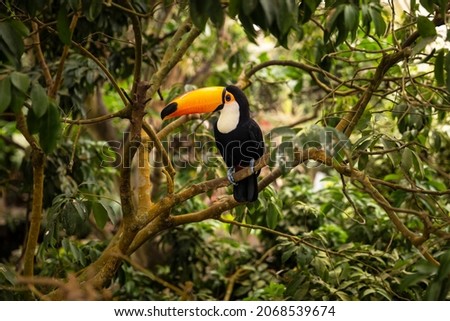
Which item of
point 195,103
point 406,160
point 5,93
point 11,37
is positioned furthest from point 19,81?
point 406,160

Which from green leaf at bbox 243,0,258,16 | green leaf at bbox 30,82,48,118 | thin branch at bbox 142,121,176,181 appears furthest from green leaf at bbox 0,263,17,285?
green leaf at bbox 243,0,258,16

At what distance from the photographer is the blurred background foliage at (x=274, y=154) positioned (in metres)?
1.85

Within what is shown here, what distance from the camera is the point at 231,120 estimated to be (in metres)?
2.92

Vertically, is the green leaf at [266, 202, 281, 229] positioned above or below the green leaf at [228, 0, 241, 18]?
below

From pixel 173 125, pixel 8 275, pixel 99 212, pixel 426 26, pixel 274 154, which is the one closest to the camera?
pixel 274 154

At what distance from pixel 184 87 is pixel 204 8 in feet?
6.53

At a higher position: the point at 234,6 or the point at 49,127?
the point at 234,6

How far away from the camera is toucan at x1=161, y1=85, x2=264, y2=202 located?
2.80 m

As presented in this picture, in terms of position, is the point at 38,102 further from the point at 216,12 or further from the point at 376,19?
the point at 376,19

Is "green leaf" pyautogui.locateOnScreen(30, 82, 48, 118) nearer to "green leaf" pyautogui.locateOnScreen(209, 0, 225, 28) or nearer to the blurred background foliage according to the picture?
the blurred background foliage

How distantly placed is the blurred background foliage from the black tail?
0.22 m

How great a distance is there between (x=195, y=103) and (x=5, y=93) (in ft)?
4.17

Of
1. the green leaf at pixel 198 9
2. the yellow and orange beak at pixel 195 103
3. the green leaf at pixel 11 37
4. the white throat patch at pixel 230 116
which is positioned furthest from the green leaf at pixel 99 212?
the green leaf at pixel 198 9
